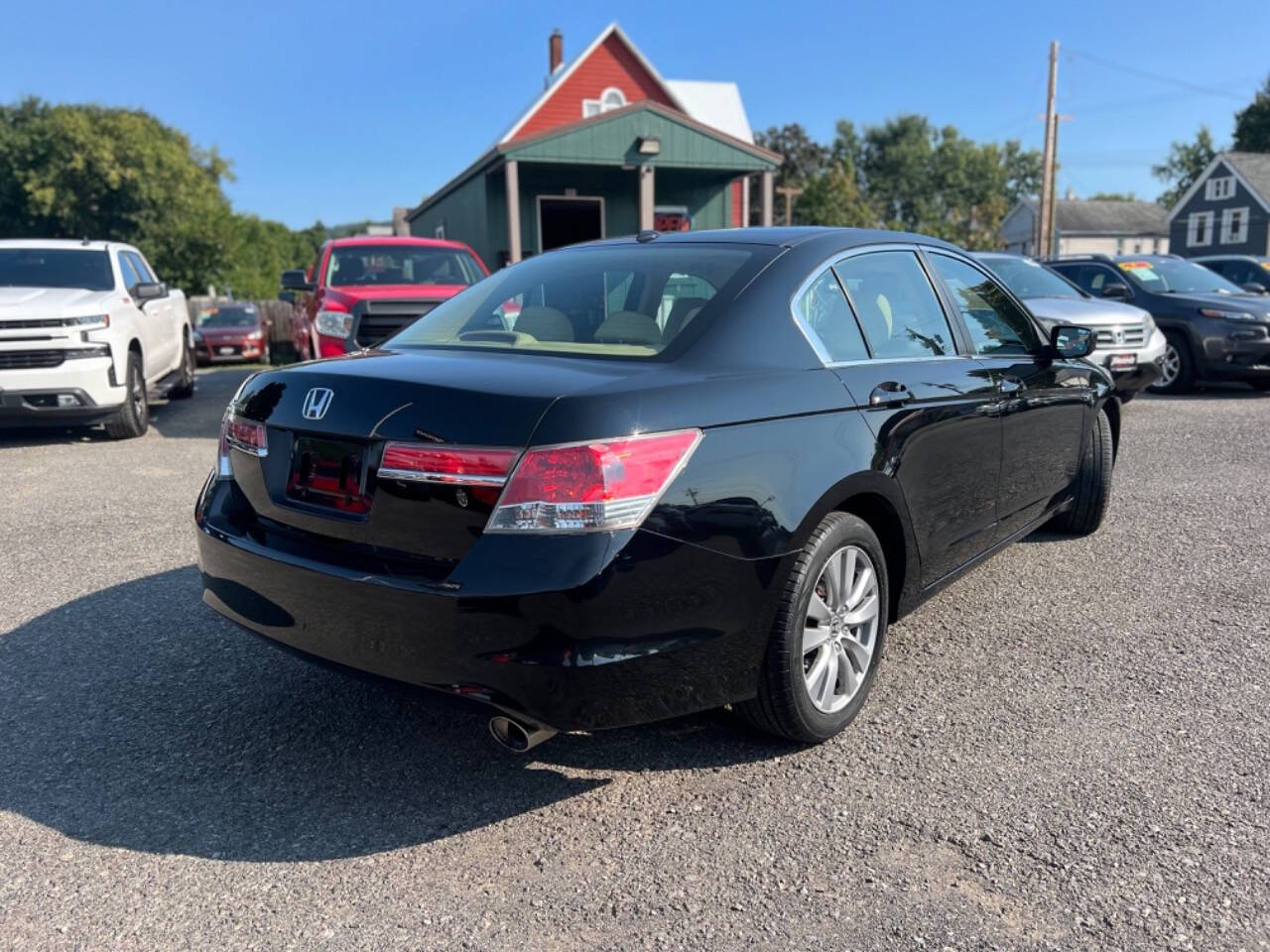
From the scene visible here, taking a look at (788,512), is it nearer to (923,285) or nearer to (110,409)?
(923,285)

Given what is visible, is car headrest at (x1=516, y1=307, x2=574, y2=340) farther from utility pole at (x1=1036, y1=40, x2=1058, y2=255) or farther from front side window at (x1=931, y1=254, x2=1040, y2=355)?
utility pole at (x1=1036, y1=40, x2=1058, y2=255)

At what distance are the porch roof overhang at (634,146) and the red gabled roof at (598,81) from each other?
28.4ft

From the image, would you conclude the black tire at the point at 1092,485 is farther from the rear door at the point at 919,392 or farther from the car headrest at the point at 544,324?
the car headrest at the point at 544,324

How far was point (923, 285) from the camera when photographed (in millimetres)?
3877

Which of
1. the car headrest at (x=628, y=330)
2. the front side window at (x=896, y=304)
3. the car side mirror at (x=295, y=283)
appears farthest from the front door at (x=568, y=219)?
the car headrest at (x=628, y=330)

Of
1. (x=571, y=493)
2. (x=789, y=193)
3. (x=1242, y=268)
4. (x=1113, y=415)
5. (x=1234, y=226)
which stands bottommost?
(x=1113, y=415)

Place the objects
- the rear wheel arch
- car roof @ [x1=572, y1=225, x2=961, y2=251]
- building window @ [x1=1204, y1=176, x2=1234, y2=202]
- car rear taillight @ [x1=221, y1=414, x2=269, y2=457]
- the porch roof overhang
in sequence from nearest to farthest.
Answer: car rear taillight @ [x1=221, y1=414, x2=269, y2=457] < car roof @ [x1=572, y1=225, x2=961, y2=251] < the rear wheel arch < the porch roof overhang < building window @ [x1=1204, y1=176, x2=1234, y2=202]

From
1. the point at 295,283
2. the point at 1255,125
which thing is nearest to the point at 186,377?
the point at 295,283

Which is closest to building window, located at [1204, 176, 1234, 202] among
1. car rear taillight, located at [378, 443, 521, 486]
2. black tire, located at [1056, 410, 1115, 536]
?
black tire, located at [1056, 410, 1115, 536]

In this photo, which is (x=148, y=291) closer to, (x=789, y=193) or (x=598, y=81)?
(x=598, y=81)

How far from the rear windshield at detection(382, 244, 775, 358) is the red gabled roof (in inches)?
971

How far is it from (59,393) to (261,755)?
6481mm

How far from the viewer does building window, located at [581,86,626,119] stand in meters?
27.5

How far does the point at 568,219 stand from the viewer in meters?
23.7
